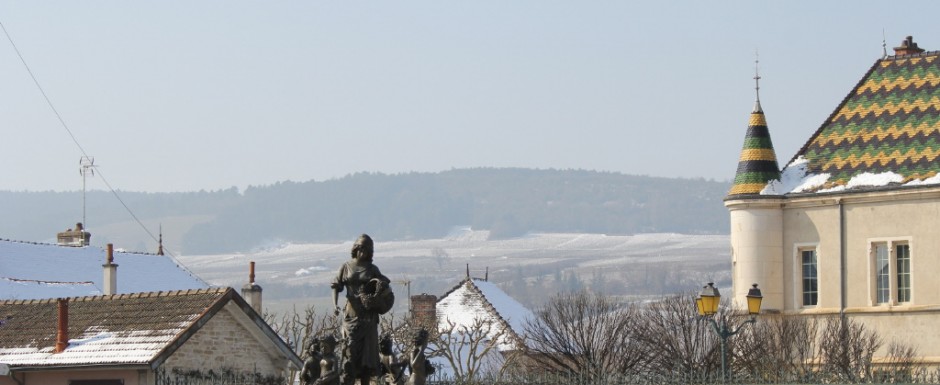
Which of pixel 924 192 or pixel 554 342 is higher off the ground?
pixel 924 192

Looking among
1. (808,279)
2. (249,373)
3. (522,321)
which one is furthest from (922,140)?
(522,321)

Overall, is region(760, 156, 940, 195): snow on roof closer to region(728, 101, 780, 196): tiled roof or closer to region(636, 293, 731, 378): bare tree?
region(728, 101, 780, 196): tiled roof

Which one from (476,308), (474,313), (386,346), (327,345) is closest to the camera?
(327,345)

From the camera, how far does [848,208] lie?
57.0 metres

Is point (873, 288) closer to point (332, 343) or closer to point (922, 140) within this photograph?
point (922, 140)

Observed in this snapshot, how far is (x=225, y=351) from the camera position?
4484 centimetres

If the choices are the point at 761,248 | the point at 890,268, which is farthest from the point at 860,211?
the point at 761,248

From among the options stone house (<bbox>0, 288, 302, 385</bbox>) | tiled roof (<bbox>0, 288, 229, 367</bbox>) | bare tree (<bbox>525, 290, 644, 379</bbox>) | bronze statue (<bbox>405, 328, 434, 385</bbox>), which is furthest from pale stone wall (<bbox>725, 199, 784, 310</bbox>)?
bronze statue (<bbox>405, 328, 434, 385</bbox>)

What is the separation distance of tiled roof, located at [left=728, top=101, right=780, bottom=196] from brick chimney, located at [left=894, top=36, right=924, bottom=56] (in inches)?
162

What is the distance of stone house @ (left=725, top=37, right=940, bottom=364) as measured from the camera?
55656 millimetres

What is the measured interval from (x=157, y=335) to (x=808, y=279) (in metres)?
21.4

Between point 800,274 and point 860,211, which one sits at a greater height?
point 860,211

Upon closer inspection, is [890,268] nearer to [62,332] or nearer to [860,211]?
[860,211]

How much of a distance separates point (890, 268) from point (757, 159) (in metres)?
4.79
